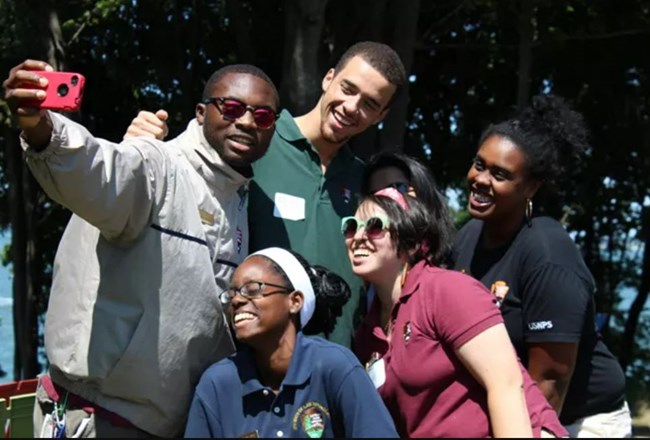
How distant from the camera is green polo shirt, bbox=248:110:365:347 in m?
4.07

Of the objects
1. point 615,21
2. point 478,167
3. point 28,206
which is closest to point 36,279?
point 28,206

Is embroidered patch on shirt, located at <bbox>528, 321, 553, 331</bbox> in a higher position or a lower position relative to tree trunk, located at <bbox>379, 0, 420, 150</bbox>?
lower

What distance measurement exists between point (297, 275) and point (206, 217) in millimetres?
394

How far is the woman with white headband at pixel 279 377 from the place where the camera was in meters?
3.36

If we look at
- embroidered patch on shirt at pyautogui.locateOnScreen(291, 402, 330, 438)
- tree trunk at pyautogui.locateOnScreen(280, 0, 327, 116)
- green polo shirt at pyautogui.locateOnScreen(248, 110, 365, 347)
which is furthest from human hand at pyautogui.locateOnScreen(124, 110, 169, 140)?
tree trunk at pyautogui.locateOnScreen(280, 0, 327, 116)

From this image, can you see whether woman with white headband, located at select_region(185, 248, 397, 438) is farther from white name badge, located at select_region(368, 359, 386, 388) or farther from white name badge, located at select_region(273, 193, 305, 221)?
white name badge, located at select_region(273, 193, 305, 221)

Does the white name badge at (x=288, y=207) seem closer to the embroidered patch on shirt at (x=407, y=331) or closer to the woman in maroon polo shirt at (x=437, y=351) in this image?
the woman in maroon polo shirt at (x=437, y=351)

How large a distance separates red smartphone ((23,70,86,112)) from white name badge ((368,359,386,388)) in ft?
4.84

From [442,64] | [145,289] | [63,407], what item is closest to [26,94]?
[145,289]

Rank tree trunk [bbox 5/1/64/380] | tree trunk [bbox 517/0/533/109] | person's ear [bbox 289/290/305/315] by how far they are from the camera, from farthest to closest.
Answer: tree trunk [bbox 5/1/64/380]
tree trunk [bbox 517/0/533/109]
person's ear [bbox 289/290/305/315]

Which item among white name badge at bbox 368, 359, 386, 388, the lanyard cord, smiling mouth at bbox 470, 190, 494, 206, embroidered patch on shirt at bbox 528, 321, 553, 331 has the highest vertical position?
smiling mouth at bbox 470, 190, 494, 206

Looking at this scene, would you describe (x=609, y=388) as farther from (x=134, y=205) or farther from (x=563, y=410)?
(x=134, y=205)

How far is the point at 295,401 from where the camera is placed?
342 centimetres

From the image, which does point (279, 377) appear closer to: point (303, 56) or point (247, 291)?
point (247, 291)
